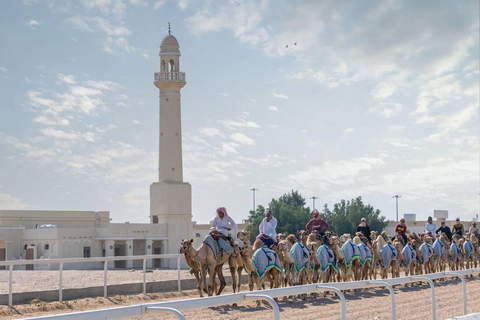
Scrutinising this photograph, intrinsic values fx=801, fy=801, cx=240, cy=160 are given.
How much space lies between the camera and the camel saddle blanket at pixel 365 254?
875 inches

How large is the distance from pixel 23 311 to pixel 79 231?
42.4m

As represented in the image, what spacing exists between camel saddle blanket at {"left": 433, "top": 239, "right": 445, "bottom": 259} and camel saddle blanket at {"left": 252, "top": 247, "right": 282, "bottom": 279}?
35.6 feet

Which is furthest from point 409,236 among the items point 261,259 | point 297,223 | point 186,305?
point 297,223

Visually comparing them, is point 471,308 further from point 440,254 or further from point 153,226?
point 153,226

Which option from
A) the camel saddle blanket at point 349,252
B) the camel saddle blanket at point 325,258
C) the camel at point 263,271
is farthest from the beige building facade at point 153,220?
the camel at point 263,271

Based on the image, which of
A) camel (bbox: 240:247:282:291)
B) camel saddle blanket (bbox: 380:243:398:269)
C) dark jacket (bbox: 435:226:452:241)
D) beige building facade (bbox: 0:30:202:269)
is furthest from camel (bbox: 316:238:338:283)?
beige building facade (bbox: 0:30:202:269)

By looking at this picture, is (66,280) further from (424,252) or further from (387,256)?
(424,252)

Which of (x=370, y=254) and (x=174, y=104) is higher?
(x=174, y=104)

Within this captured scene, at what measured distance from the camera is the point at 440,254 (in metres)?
27.4

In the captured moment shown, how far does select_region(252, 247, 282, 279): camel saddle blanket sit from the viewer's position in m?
17.6

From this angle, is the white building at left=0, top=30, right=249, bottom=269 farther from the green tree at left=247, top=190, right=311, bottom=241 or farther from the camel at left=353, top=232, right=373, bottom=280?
the camel at left=353, top=232, right=373, bottom=280

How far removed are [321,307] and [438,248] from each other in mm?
12220

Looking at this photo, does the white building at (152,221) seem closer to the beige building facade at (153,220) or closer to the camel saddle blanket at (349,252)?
the beige building facade at (153,220)

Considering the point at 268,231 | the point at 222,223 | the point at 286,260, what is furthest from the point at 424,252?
the point at 222,223
